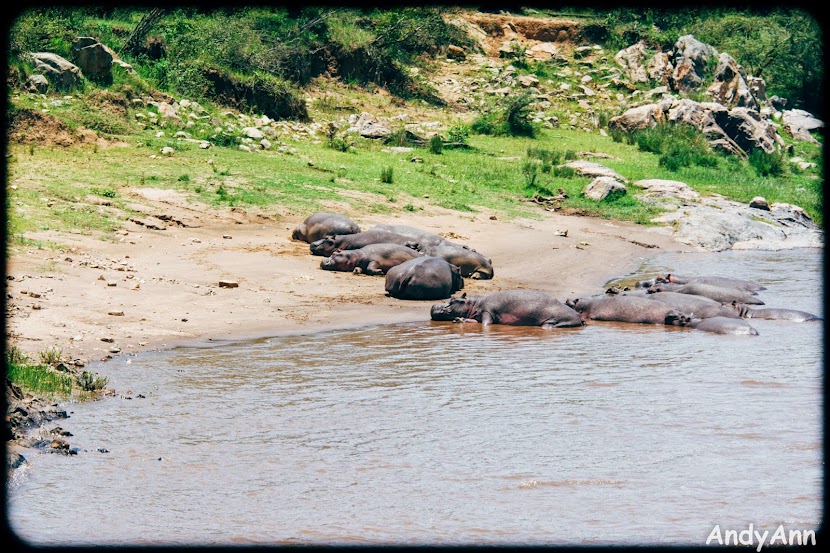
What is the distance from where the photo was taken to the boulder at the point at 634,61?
31.5 metres

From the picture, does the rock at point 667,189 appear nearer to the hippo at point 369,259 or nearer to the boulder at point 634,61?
the hippo at point 369,259

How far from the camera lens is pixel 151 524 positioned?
4965 millimetres

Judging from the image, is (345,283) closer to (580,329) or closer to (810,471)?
(580,329)

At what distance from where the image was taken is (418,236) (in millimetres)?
14023

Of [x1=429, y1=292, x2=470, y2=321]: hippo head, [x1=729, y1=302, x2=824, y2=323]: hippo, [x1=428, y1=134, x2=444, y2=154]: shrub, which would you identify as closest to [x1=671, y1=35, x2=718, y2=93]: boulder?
[x1=428, y1=134, x2=444, y2=154]: shrub

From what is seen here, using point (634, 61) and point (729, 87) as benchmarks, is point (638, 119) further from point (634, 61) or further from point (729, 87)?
point (634, 61)

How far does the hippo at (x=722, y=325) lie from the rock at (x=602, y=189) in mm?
8355

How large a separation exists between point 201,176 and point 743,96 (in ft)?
67.0

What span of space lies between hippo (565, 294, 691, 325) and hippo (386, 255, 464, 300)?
1.58 m

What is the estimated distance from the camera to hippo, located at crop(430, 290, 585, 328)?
11148mm

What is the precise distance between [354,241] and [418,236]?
3.18ft

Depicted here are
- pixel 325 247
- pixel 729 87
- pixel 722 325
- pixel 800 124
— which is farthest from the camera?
pixel 800 124

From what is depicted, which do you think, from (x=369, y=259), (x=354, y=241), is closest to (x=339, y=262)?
(x=369, y=259)

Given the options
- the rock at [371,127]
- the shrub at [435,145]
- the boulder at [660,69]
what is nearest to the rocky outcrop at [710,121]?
the boulder at [660,69]
